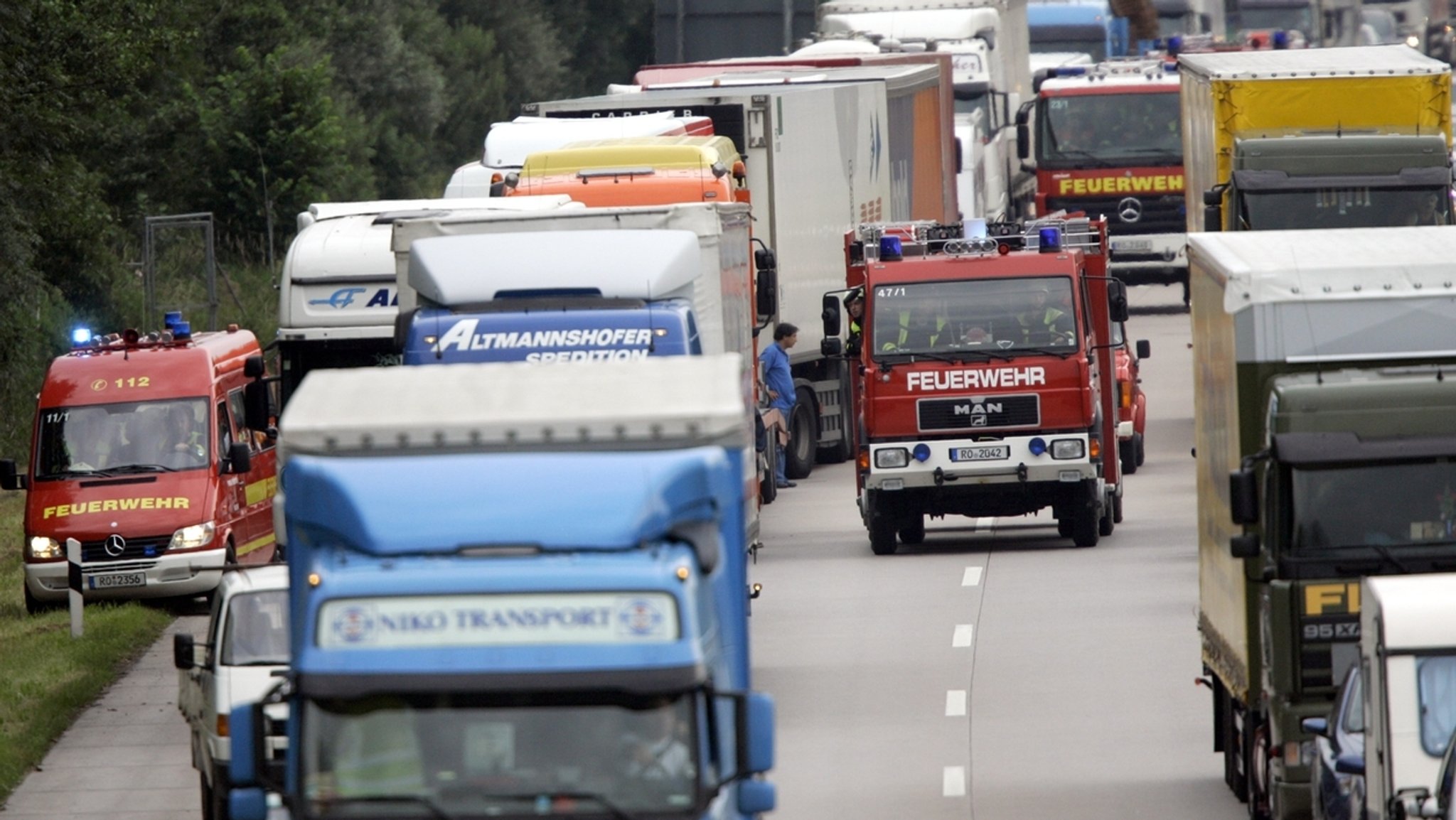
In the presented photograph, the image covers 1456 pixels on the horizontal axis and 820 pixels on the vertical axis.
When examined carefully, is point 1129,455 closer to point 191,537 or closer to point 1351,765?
point 191,537

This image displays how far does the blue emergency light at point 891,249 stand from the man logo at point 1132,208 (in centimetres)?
2002

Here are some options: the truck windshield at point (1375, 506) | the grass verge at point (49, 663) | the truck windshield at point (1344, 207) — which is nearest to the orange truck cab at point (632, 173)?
the truck windshield at point (1344, 207)

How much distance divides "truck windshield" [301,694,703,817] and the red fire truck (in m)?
15.1

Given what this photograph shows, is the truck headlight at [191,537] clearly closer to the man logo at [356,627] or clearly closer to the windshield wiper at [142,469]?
the windshield wiper at [142,469]

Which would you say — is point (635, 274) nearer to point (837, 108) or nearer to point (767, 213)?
point (767, 213)

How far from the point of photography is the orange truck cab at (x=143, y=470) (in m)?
23.3

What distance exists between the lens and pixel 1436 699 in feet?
33.5

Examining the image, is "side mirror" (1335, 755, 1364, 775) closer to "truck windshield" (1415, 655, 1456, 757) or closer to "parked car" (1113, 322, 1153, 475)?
"truck windshield" (1415, 655, 1456, 757)

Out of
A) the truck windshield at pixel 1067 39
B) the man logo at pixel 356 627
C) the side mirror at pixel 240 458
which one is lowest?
the side mirror at pixel 240 458

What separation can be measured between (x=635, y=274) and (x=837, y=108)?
1619 cm

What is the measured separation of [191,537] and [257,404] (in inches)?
52.3

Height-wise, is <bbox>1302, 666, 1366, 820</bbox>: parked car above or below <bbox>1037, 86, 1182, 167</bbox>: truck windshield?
below

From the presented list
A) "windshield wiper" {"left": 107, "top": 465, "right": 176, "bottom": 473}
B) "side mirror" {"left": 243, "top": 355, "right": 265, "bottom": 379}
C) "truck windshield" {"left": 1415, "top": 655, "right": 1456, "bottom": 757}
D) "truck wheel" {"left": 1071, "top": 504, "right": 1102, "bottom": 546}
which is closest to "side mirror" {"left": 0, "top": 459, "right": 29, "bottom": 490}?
"windshield wiper" {"left": 107, "top": 465, "right": 176, "bottom": 473}

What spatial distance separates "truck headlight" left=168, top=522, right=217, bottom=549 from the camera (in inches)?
917
